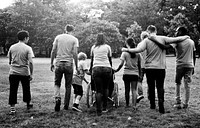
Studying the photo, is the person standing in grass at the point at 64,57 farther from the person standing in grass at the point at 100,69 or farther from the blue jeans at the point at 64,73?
the person standing in grass at the point at 100,69

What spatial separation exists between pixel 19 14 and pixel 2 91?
43609 mm

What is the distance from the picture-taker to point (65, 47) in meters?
5.91

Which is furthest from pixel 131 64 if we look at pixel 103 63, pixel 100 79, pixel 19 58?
pixel 19 58

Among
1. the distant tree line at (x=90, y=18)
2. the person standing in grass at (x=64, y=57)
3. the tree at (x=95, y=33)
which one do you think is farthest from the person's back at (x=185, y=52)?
the tree at (x=95, y=33)

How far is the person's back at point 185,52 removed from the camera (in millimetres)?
6026

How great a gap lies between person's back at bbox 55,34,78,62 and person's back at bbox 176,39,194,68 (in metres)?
2.61

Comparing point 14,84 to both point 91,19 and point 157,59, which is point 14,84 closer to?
point 157,59

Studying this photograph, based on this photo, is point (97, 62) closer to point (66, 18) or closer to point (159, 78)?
point (159, 78)

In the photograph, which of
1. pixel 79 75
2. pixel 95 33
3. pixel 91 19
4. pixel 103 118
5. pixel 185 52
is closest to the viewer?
pixel 103 118

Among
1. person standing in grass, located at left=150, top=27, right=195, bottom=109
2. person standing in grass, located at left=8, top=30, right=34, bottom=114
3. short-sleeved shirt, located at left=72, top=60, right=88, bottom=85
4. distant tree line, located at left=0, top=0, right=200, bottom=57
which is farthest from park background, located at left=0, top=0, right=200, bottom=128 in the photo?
person standing in grass, located at left=150, top=27, right=195, bottom=109

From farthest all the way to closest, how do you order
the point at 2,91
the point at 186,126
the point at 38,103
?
the point at 2,91 → the point at 38,103 → the point at 186,126

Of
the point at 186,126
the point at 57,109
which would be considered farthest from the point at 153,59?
the point at 57,109

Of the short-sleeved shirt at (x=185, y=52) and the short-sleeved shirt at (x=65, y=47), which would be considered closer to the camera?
the short-sleeved shirt at (x=65, y=47)

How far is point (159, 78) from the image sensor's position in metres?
5.72
